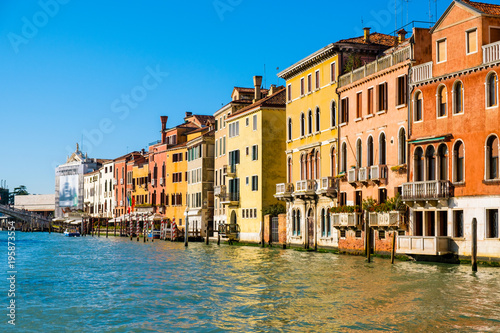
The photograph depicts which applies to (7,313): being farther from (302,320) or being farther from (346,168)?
(346,168)

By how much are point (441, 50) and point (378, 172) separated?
269 inches

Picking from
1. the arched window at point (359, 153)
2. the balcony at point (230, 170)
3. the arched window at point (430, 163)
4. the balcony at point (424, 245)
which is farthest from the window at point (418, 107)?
the balcony at point (230, 170)

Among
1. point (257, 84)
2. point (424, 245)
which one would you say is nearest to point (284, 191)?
point (257, 84)

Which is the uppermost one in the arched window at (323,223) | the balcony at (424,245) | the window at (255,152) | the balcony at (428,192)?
the window at (255,152)

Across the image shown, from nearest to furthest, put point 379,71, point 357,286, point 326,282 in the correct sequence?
point 357,286 < point 326,282 < point 379,71

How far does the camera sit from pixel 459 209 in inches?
1144

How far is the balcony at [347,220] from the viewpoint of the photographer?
36594mm

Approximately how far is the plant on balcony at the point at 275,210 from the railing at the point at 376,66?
13.1 metres

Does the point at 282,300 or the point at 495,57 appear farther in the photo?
the point at 495,57

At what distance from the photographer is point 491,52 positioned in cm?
2767

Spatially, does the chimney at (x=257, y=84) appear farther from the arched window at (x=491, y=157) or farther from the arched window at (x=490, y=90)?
the arched window at (x=491, y=157)

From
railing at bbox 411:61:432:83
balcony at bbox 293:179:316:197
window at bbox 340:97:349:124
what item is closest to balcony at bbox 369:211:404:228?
railing at bbox 411:61:432:83

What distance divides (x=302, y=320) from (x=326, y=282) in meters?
7.37

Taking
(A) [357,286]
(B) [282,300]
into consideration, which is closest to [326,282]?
(A) [357,286]
